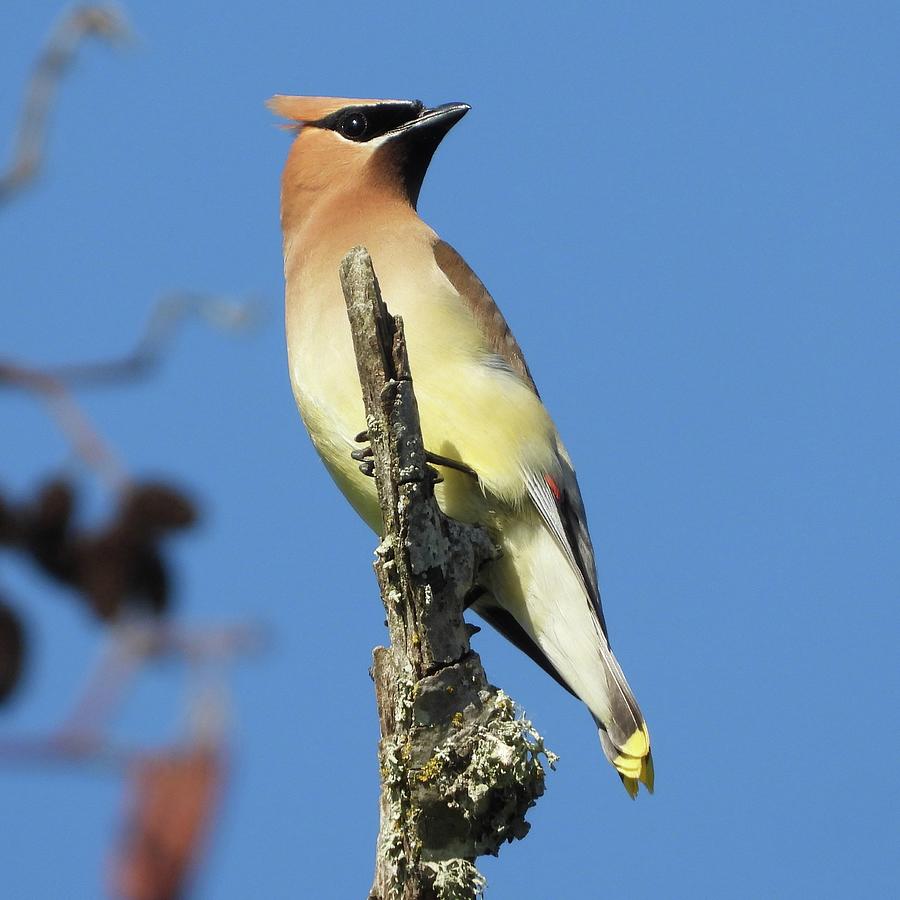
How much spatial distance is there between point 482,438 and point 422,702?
91 cm

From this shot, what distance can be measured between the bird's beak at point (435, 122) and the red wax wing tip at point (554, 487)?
159cm

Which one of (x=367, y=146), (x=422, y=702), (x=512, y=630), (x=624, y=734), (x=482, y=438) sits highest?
(x=367, y=146)

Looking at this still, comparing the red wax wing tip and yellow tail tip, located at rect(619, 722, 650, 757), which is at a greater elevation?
the red wax wing tip

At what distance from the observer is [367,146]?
5004 mm

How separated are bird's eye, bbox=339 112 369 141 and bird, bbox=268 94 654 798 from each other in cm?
58

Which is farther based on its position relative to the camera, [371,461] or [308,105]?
[308,105]

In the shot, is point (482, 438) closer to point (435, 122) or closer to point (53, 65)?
point (435, 122)

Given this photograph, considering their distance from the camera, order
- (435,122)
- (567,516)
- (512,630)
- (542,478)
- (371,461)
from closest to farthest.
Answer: (371,461), (542,478), (567,516), (512,630), (435,122)

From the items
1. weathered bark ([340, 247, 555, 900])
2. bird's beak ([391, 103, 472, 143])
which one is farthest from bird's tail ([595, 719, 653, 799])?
bird's beak ([391, 103, 472, 143])

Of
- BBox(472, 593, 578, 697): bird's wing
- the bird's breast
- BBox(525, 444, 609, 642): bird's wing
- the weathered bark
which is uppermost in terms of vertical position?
the bird's breast

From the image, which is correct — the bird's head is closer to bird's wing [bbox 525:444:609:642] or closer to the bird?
Result: the bird

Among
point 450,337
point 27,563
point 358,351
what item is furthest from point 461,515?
point 27,563

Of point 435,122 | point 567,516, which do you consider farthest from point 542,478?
point 435,122

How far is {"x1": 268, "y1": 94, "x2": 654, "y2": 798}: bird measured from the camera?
3992 mm
